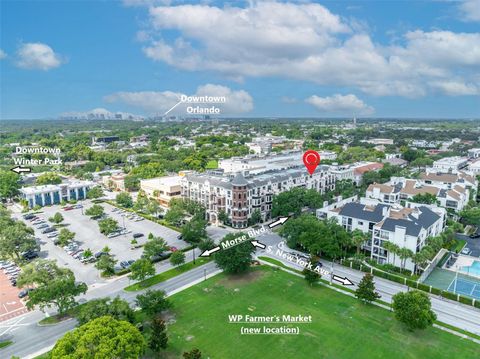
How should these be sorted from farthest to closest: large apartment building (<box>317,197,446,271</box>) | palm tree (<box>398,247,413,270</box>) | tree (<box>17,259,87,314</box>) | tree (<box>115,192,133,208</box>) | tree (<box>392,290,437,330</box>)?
tree (<box>115,192,133,208</box>)
large apartment building (<box>317,197,446,271</box>)
palm tree (<box>398,247,413,270</box>)
tree (<box>17,259,87,314</box>)
tree (<box>392,290,437,330</box>)

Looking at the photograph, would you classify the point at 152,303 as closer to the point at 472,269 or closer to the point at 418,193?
the point at 472,269

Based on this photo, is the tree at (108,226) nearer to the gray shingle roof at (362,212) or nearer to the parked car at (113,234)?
the parked car at (113,234)

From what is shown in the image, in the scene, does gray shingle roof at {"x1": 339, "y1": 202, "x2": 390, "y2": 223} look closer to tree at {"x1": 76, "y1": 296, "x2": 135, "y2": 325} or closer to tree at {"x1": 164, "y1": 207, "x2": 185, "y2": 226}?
tree at {"x1": 164, "y1": 207, "x2": 185, "y2": 226}

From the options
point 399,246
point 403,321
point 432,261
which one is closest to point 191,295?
point 403,321

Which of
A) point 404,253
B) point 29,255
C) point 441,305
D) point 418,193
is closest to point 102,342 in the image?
point 441,305

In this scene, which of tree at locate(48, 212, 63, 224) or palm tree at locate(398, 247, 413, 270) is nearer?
palm tree at locate(398, 247, 413, 270)

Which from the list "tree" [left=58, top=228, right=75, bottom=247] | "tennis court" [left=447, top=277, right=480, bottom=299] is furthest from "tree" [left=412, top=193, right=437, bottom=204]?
"tree" [left=58, top=228, right=75, bottom=247]
